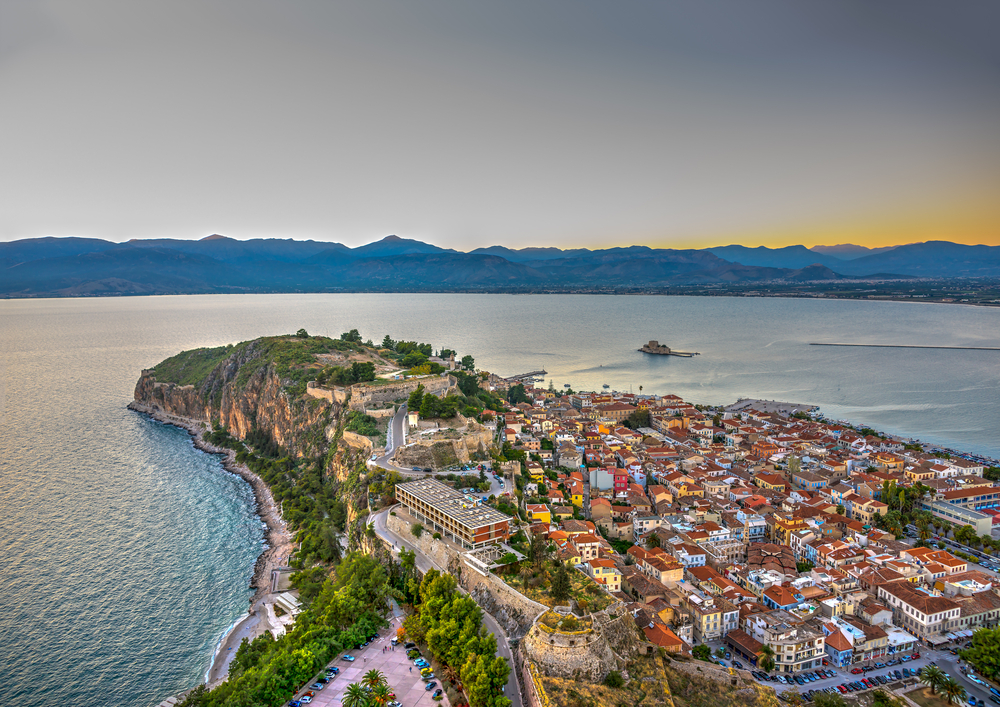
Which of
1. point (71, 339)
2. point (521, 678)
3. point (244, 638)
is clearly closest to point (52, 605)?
point (244, 638)

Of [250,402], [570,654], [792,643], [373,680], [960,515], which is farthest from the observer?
[250,402]

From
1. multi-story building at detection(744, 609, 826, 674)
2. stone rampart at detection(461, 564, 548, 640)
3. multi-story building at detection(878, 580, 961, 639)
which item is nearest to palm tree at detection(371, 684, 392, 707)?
stone rampart at detection(461, 564, 548, 640)

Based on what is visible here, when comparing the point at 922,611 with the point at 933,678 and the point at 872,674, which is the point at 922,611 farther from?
the point at 933,678

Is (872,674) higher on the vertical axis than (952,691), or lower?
lower

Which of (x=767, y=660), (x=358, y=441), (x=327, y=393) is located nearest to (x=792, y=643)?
(x=767, y=660)

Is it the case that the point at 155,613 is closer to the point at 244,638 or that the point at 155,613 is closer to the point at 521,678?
the point at 244,638

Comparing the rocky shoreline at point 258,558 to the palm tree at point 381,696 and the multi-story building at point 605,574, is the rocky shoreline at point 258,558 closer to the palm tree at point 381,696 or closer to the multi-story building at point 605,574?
the palm tree at point 381,696

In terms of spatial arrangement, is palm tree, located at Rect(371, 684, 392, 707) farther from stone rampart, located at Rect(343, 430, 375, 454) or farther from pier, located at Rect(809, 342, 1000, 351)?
pier, located at Rect(809, 342, 1000, 351)
